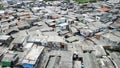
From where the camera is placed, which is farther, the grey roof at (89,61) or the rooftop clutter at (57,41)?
the rooftop clutter at (57,41)

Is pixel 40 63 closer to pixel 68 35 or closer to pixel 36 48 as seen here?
pixel 36 48

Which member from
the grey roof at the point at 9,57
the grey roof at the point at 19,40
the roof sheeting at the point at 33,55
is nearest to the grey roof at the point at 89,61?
the roof sheeting at the point at 33,55

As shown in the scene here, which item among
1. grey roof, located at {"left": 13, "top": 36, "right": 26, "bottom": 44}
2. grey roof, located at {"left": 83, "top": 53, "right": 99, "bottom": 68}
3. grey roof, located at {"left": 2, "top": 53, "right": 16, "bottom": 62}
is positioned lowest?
grey roof, located at {"left": 83, "top": 53, "right": 99, "bottom": 68}

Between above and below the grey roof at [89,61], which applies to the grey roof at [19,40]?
above

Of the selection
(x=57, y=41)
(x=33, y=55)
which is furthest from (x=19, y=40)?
(x=57, y=41)

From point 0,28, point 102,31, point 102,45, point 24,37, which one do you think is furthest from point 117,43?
point 0,28

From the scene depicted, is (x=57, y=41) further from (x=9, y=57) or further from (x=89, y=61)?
(x=9, y=57)

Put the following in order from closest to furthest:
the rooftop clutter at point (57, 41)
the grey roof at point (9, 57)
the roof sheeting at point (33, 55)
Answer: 1. the roof sheeting at point (33, 55)
2. the grey roof at point (9, 57)
3. the rooftop clutter at point (57, 41)

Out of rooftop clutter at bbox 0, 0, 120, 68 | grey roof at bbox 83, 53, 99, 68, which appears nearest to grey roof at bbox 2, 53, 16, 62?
rooftop clutter at bbox 0, 0, 120, 68

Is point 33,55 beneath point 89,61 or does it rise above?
above

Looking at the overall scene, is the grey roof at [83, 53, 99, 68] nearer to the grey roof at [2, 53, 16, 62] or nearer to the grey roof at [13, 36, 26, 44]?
the grey roof at [2, 53, 16, 62]

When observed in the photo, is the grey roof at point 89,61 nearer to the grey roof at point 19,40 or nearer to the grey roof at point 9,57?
the grey roof at point 9,57

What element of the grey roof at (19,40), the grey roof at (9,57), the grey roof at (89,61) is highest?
the grey roof at (19,40)
